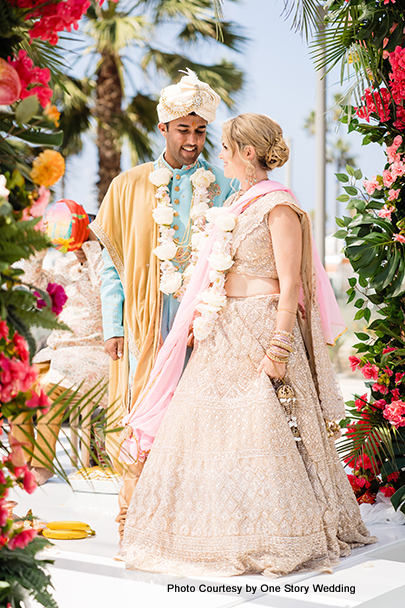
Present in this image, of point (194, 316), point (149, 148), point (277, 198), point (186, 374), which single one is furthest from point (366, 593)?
point (149, 148)

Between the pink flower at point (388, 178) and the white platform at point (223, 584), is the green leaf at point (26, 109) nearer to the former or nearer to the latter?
the white platform at point (223, 584)

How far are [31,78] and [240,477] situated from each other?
206cm

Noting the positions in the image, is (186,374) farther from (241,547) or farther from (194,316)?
(241,547)

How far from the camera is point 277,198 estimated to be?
11.0 ft

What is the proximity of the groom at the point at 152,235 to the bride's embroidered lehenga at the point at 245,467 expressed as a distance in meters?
0.35

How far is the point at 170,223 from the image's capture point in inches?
145

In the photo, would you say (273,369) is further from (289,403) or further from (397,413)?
(397,413)

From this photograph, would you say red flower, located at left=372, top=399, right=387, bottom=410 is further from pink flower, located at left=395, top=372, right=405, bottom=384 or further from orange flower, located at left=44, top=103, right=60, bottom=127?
orange flower, located at left=44, top=103, right=60, bottom=127

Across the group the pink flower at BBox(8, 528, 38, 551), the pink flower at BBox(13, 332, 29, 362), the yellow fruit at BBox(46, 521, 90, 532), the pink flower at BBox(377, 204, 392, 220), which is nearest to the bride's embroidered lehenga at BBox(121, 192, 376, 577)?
the yellow fruit at BBox(46, 521, 90, 532)

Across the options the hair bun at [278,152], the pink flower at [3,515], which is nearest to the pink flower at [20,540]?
the pink flower at [3,515]

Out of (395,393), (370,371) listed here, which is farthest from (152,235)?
(395,393)

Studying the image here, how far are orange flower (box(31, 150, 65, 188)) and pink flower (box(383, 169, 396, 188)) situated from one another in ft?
8.68

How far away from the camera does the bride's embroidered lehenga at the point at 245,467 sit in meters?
3.05

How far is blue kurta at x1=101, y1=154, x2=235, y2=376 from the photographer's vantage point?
3740 mm
